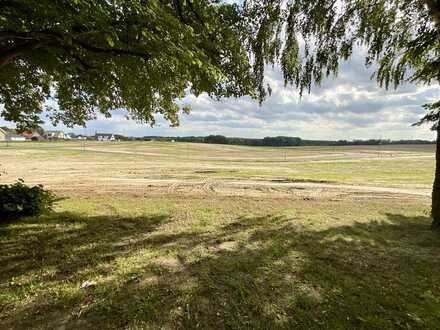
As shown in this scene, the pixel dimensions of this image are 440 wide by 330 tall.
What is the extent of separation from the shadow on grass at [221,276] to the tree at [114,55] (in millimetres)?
3213

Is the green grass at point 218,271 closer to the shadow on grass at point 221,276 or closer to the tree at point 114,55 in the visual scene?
the shadow on grass at point 221,276

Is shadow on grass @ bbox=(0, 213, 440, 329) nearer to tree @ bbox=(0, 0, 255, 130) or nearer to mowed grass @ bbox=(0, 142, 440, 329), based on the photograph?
mowed grass @ bbox=(0, 142, 440, 329)

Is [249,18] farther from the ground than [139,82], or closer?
farther from the ground

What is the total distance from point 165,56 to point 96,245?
3.74 m

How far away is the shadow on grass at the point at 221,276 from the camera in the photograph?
298cm

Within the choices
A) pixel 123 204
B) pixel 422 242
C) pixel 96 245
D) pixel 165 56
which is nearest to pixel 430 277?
pixel 422 242

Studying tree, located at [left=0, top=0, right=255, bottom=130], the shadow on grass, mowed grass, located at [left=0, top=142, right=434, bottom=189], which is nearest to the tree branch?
tree, located at [left=0, top=0, right=255, bottom=130]

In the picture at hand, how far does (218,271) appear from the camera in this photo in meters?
4.11

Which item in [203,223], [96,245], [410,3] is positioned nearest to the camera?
[96,245]

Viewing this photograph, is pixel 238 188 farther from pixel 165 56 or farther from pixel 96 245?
pixel 165 56

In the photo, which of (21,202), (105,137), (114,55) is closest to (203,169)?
(21,202)

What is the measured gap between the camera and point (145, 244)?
17.2ft

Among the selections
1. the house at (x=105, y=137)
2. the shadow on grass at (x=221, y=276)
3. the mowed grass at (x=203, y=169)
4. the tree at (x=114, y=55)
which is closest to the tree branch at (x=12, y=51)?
the tree at (x=114, y=55)

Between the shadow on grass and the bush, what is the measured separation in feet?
1.90
